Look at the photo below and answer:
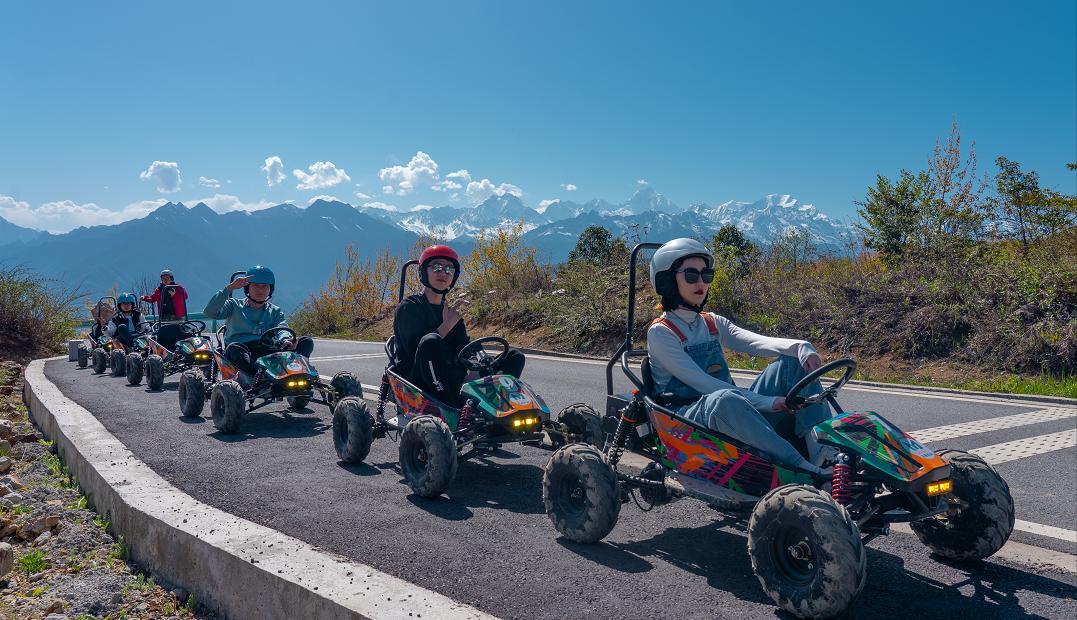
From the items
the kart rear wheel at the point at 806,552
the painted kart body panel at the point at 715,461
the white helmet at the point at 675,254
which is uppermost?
the white helmet at the point at 675,254

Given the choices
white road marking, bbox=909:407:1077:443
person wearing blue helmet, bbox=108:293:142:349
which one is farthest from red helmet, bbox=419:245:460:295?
person wearing blue helmet, bbox=108:293:142:349

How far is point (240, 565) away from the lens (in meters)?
3.40

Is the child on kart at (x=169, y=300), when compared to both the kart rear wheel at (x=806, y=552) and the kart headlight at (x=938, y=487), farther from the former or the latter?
the kart headlight at (x=938, y=487)

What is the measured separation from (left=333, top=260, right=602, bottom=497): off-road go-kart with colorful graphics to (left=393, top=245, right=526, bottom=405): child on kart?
0.45 feet

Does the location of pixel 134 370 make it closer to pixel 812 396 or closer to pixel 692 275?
pixel 692 275

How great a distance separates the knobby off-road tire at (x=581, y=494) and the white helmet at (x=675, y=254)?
1082mm

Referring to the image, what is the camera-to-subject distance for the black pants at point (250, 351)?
863cm

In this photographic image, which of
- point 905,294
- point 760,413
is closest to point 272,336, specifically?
point 760,413

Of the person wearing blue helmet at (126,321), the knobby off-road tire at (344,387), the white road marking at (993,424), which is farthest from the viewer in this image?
the person wearing blue helmet at (126,321)

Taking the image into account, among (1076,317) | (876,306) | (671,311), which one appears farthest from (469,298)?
(671,311)

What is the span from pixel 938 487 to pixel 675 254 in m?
1.84

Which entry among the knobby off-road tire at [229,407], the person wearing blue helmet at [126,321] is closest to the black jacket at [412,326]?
the knobby off-road tire at [229,407]

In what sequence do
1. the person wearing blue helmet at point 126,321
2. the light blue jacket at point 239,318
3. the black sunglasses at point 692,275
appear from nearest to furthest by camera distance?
the black sunglasses at point 692,275, the light blue jacket at point 239,318, the person wearing blue helmet at point 126,321

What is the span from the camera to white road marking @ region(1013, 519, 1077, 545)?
448 centimetres
